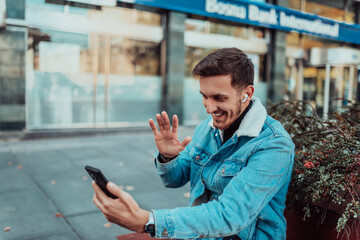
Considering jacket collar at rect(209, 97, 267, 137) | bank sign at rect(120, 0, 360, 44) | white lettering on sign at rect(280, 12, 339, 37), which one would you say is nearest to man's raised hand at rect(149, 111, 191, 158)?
jacket collar at rect(209, 97, 267, 137)

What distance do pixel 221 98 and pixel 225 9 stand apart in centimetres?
1106

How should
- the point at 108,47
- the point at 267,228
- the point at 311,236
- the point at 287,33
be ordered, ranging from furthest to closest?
the point at 287,33, the point at 108,47, the point at 311,236, the point at 267,228

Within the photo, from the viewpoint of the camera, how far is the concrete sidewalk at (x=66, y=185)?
12.6 feet

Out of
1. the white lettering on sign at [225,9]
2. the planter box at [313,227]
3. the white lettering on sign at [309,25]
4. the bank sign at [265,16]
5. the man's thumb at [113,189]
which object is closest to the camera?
the man's thumb at [113,189]

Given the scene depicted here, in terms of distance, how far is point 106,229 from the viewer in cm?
384

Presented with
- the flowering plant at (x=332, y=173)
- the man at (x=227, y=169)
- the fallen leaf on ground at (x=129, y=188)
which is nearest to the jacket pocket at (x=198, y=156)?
the man at (x=227, y=169)

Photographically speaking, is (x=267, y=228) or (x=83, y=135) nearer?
(x=267, y=228)

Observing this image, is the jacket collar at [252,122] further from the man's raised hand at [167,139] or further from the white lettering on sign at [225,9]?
the white lettering on sign at [225,9]

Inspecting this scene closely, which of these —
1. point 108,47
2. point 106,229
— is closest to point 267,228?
point 106,229

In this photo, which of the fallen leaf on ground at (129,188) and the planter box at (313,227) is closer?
the planter box at (313,227)

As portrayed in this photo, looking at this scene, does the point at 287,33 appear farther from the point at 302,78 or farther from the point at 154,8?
the point at 154,8

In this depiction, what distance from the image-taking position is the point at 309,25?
14641mm

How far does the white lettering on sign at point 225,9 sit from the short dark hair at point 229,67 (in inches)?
411

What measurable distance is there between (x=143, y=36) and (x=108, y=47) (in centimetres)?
124
